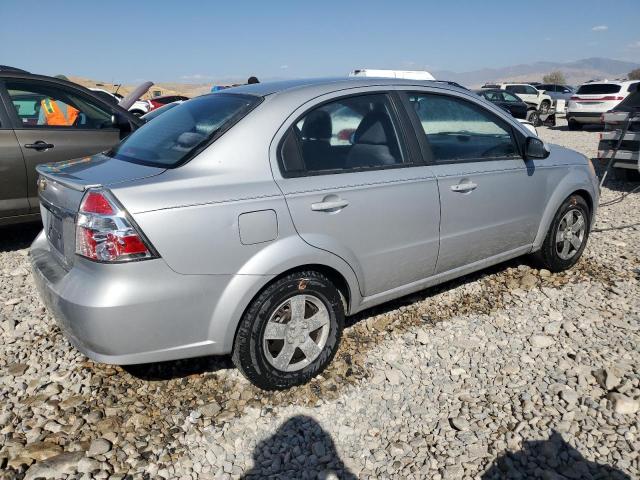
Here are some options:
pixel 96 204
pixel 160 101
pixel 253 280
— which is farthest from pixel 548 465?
pixel 160 101

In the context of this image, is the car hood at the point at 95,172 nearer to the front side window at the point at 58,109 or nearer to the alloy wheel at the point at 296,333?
the alloy wheel at the point at 296,333

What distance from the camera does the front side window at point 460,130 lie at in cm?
334

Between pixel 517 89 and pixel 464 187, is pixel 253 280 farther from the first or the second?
pixel 517 89

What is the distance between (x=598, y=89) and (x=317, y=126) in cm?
1966

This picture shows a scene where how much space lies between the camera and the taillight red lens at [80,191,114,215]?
2.22m

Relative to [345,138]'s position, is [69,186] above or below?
below

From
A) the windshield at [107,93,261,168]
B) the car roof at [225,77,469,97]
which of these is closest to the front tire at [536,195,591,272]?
the car roof at [225,77,469,97]

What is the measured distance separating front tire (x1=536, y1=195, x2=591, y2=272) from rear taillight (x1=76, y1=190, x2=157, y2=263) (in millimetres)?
3342

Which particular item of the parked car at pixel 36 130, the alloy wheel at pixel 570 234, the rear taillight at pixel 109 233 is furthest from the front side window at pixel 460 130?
the parked car at pixel 36 130

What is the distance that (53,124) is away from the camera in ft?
16.7

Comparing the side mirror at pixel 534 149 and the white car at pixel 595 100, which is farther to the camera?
the white car at pixel 595 100

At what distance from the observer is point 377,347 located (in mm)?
3334

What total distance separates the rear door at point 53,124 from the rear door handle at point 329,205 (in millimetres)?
3397

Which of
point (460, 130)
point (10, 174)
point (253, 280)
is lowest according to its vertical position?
point (10, 174)
